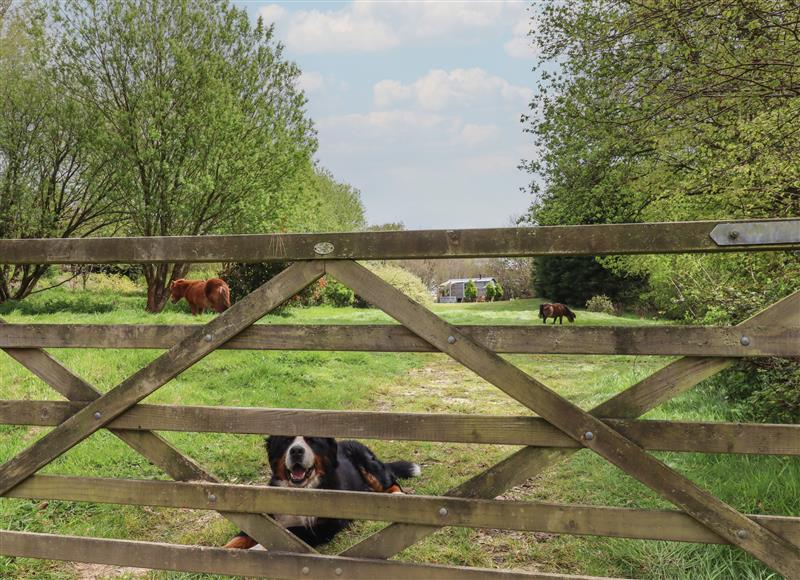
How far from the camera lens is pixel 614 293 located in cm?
3175

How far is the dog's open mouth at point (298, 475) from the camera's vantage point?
12.9 feet

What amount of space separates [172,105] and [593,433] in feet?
65.4

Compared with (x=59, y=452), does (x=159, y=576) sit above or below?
below

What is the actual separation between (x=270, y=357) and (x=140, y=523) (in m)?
6.29

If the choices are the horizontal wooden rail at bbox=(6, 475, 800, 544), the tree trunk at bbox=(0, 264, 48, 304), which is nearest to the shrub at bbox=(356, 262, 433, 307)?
the tree trunk at bbox=(0, 264, 48, 304)

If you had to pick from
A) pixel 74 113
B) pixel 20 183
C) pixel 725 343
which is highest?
pixel 74 113

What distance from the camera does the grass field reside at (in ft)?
12.7

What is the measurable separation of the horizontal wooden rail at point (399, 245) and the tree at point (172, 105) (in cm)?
1657

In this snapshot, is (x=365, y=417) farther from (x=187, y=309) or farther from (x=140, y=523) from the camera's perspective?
(x=187, y=309)

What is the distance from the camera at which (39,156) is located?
1966cm

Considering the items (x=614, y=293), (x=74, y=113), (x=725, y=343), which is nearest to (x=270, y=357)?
(x=725, y=343)

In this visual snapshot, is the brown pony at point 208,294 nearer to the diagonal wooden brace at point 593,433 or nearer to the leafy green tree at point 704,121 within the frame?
the leafy green tree at point 704,121

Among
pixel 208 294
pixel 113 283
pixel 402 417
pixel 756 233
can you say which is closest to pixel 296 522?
pixel 402 417

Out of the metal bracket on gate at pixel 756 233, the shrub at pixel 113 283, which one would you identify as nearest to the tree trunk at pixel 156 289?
the shrub at pixel 113 283
